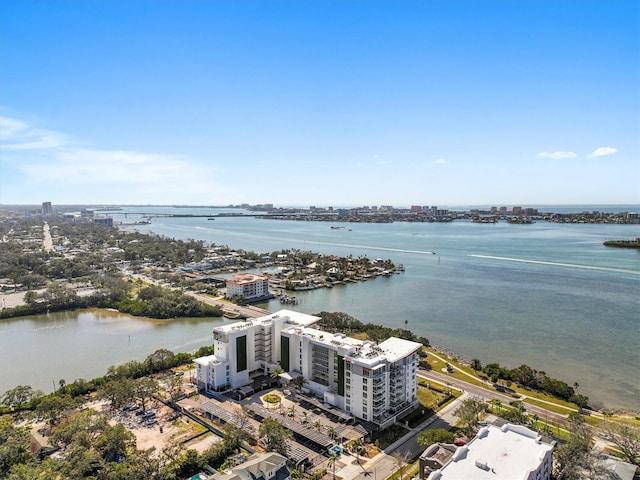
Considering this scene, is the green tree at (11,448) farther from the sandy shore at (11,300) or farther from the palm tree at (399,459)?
the sandy shore at (11,300)

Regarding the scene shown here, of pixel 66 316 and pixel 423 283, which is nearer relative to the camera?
pixel 66 316

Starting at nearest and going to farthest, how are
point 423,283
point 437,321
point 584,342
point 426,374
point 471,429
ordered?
point 471,429 < point 426,374 < point 584,342 < point 437,321 < point 423,283

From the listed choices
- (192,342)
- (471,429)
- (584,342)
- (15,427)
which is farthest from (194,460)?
(584,342)

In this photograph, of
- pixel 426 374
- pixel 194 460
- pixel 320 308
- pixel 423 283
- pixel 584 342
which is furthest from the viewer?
pixel 423 283

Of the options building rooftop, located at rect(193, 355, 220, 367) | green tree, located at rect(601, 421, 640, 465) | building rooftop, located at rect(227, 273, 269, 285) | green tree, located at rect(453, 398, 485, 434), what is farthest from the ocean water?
building rooftop, located at rect(193, 355, 220, 367)

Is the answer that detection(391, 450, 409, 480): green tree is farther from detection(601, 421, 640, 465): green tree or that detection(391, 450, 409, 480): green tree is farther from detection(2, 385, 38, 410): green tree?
detection(2, 385, 38, 410): green tree

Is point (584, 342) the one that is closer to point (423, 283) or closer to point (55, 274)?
point (423, 283)
